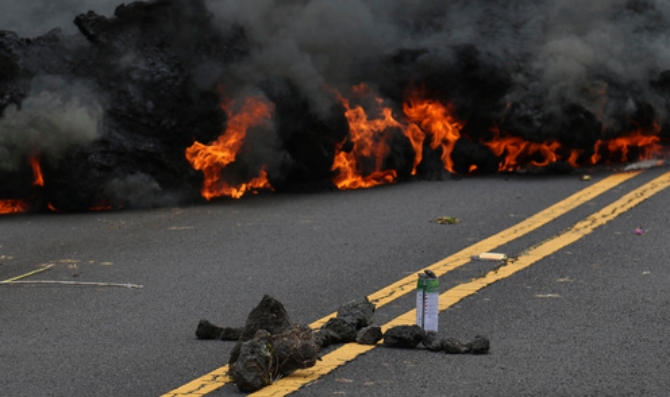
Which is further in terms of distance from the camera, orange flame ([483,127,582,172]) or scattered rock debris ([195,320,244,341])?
orange flame ([483,127,582,172])

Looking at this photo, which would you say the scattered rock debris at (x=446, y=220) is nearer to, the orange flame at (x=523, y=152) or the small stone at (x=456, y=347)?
the orange flame at (x=523, y=152)

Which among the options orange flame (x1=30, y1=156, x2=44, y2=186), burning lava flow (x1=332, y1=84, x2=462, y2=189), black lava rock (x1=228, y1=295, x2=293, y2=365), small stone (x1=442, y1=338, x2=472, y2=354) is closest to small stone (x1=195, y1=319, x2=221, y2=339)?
black lava rock (x1=228, y1=295, x2=293, y2=365)

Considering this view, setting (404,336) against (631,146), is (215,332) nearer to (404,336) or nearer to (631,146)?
(404,336)

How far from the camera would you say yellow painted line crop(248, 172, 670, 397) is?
5348 millimetres

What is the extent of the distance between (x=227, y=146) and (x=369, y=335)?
17.5 feet

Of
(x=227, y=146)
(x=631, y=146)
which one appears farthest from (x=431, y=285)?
(x=631, y=146)

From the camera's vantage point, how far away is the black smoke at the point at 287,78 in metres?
10.4

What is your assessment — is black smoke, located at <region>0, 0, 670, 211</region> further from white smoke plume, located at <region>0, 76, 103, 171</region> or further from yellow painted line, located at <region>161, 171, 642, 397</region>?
yellow painted line, located at <region>161, 171, 642, 397</region>

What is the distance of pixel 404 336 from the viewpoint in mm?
5855

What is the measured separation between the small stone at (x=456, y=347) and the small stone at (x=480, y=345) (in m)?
0.03

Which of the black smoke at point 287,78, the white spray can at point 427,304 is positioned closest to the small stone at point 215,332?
the white spray can at point 427,304

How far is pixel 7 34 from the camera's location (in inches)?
410

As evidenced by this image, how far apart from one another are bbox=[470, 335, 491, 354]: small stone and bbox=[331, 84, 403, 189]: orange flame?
5916 millimetres

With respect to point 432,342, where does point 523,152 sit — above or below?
above
